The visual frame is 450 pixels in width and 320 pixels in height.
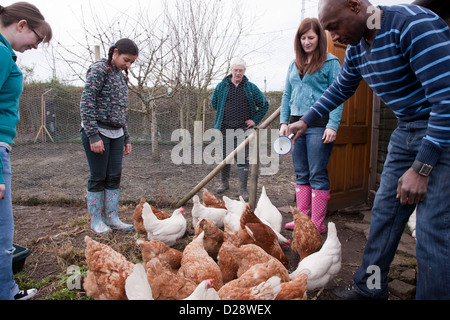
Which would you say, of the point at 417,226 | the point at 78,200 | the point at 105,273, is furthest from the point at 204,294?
the point at 78,200

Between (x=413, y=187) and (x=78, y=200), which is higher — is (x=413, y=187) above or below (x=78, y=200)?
above

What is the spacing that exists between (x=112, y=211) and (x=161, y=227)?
656 millimetres

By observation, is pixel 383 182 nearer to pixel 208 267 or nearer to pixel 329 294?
pixel 329 294

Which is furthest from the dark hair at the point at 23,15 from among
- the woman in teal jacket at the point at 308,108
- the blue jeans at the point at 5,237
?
the woman in teal jacket at the point at 308,108

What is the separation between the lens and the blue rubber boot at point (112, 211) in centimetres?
268

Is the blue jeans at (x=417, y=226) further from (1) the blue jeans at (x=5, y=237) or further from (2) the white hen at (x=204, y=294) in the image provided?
(1) the blue jeans at (x=5, y=237)

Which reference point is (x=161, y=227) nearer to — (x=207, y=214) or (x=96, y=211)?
(x=207, y=214)

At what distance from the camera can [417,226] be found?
4.13ft

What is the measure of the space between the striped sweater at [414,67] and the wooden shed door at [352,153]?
6.02 feet

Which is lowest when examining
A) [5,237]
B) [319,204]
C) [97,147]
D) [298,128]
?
[319,204]

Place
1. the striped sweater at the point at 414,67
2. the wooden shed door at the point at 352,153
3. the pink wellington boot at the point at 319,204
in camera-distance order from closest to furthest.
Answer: the striped sweater at the point at 414,67 → the pink wellington boot at the point at 319,204 → the wooden shed door at the point at 352,153
